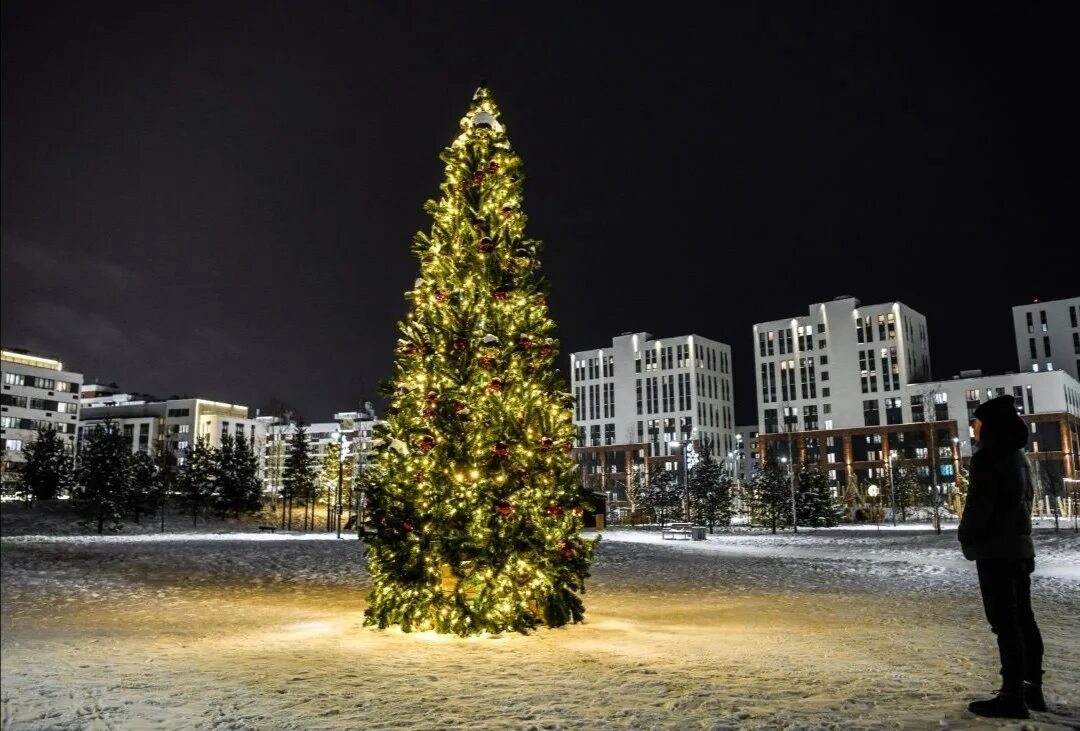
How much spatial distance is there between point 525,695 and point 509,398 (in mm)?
5595

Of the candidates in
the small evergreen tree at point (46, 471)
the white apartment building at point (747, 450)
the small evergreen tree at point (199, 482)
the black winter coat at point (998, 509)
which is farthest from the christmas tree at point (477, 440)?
the white apartment building at point (747, 450)

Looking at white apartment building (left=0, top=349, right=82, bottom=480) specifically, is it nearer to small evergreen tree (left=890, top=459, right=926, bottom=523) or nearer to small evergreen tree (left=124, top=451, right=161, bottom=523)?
small evergreen tree (left=124, top=451, right=161, bottom=523)

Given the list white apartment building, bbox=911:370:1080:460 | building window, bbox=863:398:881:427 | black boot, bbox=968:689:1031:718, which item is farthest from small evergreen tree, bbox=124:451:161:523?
building window, bbox=863:398:881:427

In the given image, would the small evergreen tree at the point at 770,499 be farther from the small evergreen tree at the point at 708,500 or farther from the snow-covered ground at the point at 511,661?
the snow-covered ground at the point at 511,661

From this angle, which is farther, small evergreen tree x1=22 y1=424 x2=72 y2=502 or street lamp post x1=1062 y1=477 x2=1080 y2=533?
small evergreen tree x1=22 y1=424 x2=72 y2=502

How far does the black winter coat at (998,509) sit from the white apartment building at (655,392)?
444 feet

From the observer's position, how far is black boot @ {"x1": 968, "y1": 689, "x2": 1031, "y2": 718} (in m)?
6.02

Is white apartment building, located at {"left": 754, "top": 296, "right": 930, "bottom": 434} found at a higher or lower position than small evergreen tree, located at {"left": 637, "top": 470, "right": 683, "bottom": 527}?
higher

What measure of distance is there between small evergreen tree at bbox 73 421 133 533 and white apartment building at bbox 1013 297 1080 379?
410 ft

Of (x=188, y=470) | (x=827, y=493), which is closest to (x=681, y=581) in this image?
(x=827, y=493)

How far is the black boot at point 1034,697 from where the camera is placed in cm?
628

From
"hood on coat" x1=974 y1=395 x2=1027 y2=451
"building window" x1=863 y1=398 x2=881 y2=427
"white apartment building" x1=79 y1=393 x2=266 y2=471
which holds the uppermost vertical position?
"white apartment building" x1=79 y1=393 x2=266 y2=471

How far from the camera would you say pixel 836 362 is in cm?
12888

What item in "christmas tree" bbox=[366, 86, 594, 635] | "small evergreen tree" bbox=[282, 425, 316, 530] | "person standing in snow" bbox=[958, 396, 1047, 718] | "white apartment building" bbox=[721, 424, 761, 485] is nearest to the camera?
"person standing in snow" bbox=[958, 396, 1047, 718]
